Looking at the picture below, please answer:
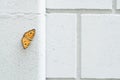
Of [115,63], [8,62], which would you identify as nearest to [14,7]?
[8,62]

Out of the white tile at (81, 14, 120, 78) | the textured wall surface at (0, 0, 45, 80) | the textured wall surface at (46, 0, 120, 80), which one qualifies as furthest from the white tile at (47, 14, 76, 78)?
the textured wall surface at (0, 0, 45, 80)

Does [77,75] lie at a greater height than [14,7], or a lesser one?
lesser

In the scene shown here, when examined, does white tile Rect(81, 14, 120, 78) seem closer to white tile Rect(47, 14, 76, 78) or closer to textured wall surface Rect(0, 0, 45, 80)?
white tile Rect(47, 14, 76, 78)

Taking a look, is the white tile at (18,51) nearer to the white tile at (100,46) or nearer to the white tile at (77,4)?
the white tile at (77,4)

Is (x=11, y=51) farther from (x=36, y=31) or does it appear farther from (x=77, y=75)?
(x=77, y=75)

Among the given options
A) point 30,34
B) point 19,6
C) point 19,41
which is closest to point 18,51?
point 19,41
